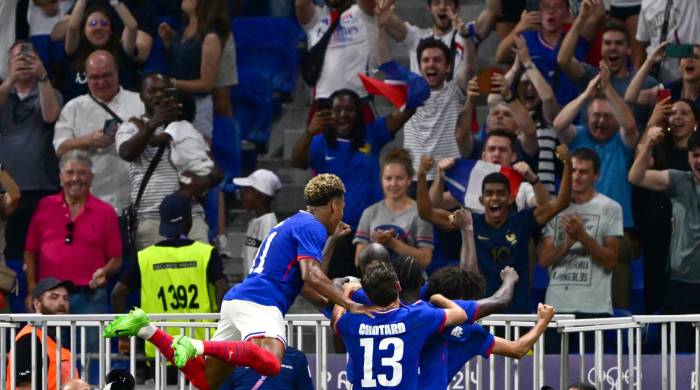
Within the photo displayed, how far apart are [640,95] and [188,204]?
13.5 ft

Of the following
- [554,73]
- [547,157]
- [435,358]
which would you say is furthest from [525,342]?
[554,73]

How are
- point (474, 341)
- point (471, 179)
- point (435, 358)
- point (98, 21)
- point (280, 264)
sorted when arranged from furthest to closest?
point (98, 21)
point (471, 179)
point (280, 264)
point (474, 341)
point (435, 358)

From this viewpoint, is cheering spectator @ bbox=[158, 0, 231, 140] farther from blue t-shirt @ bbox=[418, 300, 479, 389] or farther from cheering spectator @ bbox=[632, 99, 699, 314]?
blue t-shirt @ bbox=[418, 300, 479, 389]

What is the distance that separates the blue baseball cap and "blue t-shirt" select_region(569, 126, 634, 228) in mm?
3436

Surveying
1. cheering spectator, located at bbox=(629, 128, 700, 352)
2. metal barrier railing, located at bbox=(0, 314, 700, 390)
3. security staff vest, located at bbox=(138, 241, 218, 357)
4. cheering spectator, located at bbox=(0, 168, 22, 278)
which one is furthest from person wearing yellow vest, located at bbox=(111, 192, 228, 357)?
cheering spectator, located at bbox=(629, 128, 700, 352)

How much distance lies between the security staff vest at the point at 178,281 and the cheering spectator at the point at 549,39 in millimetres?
3776

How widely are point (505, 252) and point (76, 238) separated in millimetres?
3872

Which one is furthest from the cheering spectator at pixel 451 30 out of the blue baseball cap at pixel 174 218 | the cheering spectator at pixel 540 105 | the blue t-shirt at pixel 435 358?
the blue t-shirt at pixel 435 358

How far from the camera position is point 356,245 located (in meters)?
15.4

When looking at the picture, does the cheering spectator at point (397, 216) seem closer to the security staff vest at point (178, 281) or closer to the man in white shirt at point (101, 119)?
the security staff vest at point (178, 281)

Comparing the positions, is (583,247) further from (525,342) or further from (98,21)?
(98,21)

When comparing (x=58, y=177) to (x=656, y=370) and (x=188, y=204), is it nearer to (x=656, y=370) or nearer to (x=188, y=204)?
(x=188, y=204)

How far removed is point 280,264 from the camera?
11.7 meters

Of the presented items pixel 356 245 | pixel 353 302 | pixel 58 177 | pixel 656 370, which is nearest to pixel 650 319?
pixel 656 370
